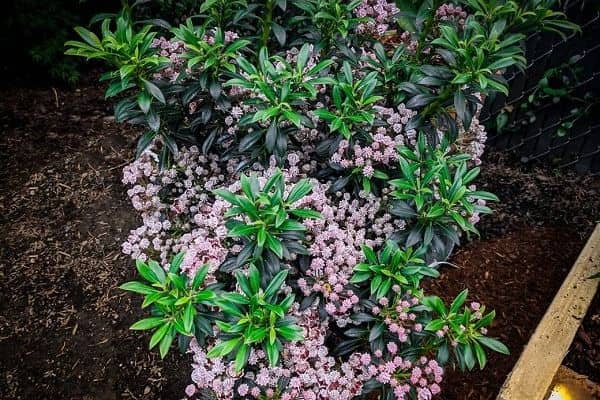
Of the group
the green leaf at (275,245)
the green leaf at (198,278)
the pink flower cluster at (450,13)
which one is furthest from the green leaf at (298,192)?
the pink flower cluster at (450,13)

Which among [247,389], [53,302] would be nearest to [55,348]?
[53,302]

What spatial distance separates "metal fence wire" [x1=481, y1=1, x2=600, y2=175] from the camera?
3.17 m

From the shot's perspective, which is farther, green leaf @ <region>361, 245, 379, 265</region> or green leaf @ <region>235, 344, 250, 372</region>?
green leaf @ <region>361, 245, 379, 265</region>

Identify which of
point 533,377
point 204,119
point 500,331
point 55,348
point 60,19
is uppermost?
point 204,119

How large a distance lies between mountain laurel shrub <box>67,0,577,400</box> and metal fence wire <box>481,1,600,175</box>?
104 centimetres

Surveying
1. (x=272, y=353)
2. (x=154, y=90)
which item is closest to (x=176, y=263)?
(x=272, y=353)

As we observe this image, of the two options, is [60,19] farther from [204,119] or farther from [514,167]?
[514,167]

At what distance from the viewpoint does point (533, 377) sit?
213cm

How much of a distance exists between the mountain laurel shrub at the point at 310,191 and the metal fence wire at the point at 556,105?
104 centimetres

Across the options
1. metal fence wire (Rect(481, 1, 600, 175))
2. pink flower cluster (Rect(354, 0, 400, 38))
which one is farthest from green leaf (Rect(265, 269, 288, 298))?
metal fence wire (Rect(481, 1, 600, 175))

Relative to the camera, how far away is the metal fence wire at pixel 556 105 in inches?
125

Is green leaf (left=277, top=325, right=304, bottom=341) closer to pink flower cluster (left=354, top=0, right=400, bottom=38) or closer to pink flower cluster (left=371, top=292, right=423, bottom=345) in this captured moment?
pink flower cluster (left=371, top=292, right=423, bottom=345)

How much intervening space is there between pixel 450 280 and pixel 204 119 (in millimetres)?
1446

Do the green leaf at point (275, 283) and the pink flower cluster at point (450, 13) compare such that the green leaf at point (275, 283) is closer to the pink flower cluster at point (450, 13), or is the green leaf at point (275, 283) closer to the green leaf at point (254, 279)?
the green leaf at point (254, 279)
